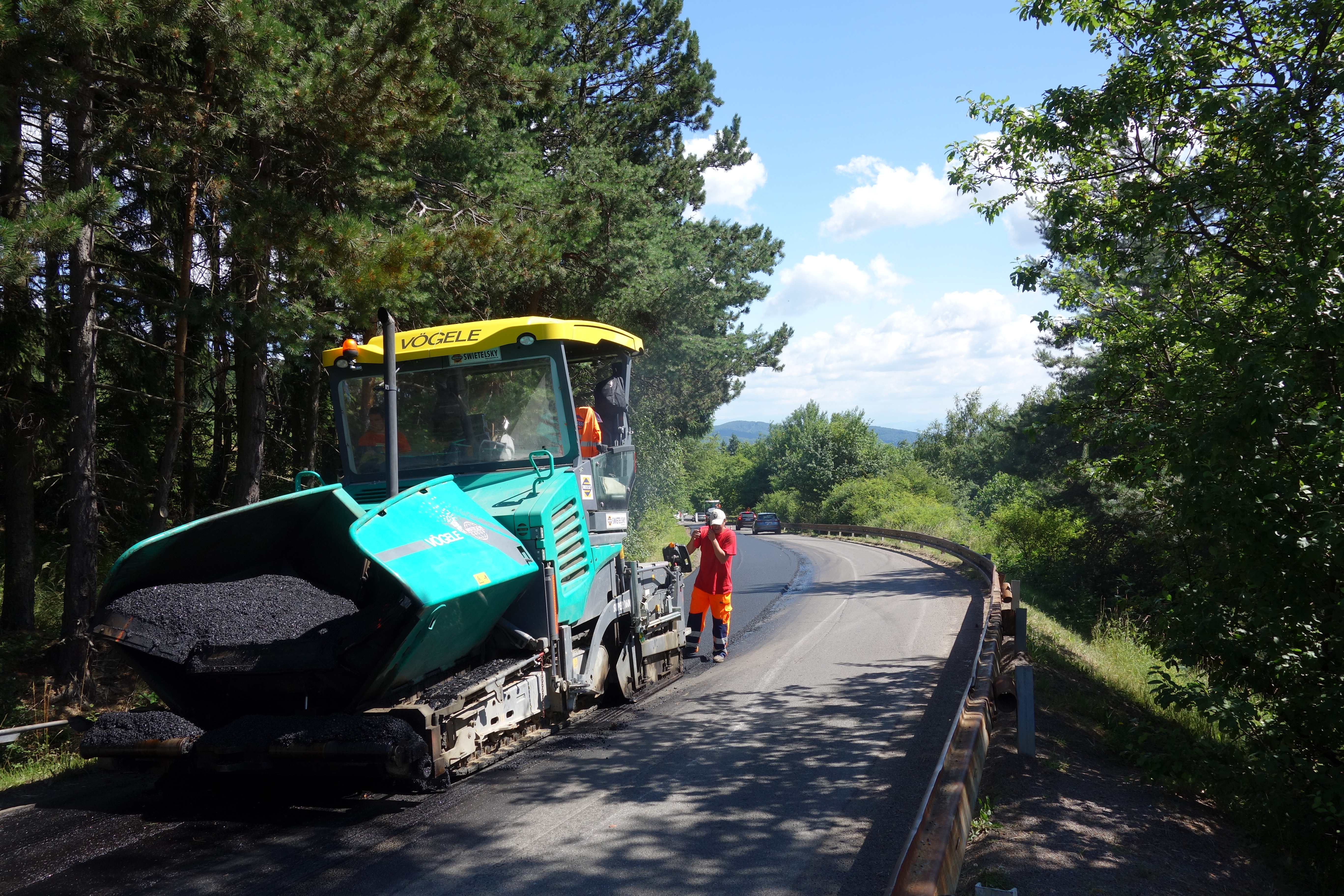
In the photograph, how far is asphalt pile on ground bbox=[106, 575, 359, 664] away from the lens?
4926 mm

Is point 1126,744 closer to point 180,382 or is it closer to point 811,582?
point 180,382

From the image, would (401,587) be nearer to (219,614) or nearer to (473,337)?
(219,614)

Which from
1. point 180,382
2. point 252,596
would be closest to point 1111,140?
point 252,596

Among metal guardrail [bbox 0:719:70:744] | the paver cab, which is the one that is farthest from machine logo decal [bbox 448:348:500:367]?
metal guardrail [bbox 0:719:70:744]

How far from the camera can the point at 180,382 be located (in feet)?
32.0

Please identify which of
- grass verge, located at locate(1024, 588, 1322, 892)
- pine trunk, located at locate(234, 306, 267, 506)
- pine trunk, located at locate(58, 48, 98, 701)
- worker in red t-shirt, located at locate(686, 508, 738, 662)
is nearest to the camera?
grass verge, located at locate(1024, 588, 1322, 892)

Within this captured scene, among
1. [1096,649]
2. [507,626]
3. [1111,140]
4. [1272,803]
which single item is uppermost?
[1111,140]

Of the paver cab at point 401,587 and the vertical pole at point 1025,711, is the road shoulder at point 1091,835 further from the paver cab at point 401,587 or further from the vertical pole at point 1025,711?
the paver cab at point 401,587

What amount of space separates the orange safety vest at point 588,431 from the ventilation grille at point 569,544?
2.00ft

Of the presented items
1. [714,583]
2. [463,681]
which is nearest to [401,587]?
[463,681]

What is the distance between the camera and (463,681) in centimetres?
534

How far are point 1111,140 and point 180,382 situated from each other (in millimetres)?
9771

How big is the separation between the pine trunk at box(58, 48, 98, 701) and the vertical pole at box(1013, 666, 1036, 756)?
8.18 meters

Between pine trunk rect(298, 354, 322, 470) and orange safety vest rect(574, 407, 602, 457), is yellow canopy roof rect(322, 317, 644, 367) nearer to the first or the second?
orange safety vest rect(574, 407, 602, 457)
